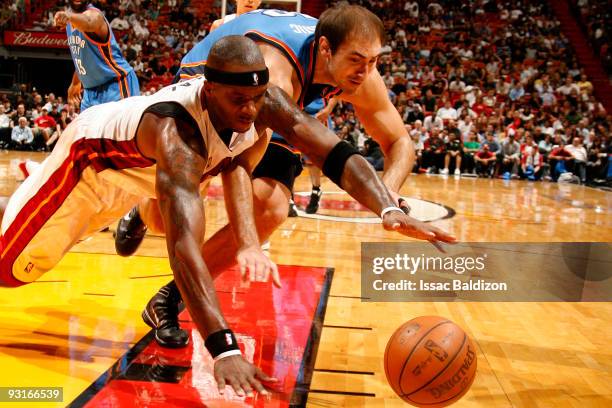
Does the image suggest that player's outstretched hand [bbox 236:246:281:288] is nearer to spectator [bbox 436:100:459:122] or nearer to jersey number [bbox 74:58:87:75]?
jersey number [bbox 74:58:87:75]

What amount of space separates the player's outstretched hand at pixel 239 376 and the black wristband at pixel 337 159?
3.47 ft

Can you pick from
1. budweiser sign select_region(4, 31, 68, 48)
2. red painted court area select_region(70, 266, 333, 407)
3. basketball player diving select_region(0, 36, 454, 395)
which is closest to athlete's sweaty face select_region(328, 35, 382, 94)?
basketball player diving select_region(0, 36, 454, 395)

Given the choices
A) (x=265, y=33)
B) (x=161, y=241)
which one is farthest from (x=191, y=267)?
(x=161, y=241)

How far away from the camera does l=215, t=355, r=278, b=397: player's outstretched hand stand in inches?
80.5

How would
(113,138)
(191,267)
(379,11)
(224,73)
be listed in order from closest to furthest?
(191,267), (224,73), (113,138), (379,11)

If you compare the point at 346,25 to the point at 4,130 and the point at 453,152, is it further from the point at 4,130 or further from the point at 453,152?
the point at 4,130

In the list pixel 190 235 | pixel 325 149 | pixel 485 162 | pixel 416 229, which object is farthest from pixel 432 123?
pixel 190 235

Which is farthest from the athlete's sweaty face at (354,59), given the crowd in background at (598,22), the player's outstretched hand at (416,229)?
the crowd in background at (598,22)

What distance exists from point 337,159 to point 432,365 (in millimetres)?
947

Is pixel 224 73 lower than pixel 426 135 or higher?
higher

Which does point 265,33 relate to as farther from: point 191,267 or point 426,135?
point 426,135

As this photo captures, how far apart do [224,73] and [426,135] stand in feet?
50.1

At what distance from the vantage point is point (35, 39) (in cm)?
2148

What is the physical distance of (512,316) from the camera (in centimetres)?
447
